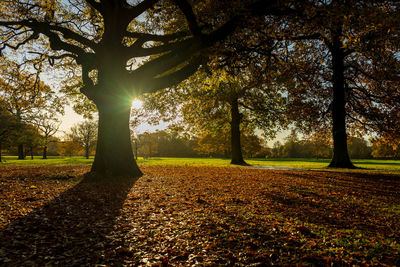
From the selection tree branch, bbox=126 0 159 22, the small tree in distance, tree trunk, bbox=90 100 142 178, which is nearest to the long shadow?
tree trunk, bbox=90 100 142 178

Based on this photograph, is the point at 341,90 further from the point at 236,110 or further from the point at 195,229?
the point at 195,229

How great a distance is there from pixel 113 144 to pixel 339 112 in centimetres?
1836

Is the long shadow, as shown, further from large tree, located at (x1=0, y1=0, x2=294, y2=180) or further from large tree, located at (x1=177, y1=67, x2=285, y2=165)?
large tree, located at (x1=177, y1=67, x2=285, y2=165)

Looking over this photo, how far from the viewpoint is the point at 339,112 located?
18.3 metres

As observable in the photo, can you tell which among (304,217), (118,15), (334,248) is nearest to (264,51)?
(118,15)

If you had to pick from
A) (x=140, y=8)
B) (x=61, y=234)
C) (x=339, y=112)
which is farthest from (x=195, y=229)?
(x=339, y=112)

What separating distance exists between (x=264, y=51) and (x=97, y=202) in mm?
10280

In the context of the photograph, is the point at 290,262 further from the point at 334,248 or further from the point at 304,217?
the point at 304,217

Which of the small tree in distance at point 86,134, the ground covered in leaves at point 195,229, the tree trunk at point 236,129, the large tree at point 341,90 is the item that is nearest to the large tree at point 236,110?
the tree trunk at point 236,129

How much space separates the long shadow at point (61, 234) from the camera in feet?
9.98

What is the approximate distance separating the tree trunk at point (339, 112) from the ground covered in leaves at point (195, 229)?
1257cm

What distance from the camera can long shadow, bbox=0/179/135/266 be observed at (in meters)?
3.04

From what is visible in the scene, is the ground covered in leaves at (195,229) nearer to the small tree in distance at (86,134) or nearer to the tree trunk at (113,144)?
the tree trunk at (113,144)

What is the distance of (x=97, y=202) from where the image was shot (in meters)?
6.07
